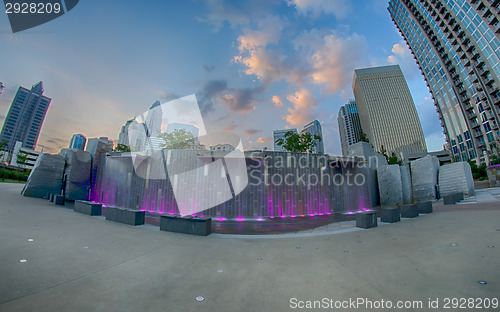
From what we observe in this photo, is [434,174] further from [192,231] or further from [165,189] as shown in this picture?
[165,189]

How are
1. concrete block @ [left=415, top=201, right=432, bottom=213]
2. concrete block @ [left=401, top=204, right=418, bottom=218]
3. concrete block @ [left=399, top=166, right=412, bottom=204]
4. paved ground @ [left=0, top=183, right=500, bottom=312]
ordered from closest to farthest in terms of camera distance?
1. paved ground @ [left=0, top=183, right=500, bottom=312]
2. concrete block @ [left=401, top=204, right=418, bottom=218]
3. concrete block @ [left=415, top=201, right=432, bottom=213]
4. concrete block @ [left=399, top=166, right=412, bottom=204]

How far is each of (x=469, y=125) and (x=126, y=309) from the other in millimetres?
77527

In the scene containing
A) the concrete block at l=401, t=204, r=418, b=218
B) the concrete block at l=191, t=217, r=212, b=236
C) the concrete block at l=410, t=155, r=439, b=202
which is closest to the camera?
the concrete block at l=191, t=217, r=212, b=236

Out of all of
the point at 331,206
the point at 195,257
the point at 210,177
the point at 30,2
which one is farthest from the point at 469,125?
the point at 30,2

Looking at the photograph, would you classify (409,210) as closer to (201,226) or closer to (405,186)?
(201,226)

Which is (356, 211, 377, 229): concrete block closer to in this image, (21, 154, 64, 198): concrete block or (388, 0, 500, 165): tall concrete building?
(21, 154, 64, 198): concrete block

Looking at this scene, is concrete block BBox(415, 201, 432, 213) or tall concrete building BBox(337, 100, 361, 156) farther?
tall concrete building BBox(337, 100, 361, 156)

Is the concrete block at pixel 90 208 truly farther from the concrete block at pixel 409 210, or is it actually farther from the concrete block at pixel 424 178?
the concrete block at pixel 424 178

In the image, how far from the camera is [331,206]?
43.7ft

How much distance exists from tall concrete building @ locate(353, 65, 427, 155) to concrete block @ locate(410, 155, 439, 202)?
10443cm

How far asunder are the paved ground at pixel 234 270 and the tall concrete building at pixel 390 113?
122 meters

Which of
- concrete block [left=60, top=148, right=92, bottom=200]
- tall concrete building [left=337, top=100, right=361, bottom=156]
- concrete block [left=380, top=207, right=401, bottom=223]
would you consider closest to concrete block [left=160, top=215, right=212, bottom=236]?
concrete block [left=380, top=207, right=401, bottom=223]

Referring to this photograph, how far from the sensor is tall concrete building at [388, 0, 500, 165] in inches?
1575

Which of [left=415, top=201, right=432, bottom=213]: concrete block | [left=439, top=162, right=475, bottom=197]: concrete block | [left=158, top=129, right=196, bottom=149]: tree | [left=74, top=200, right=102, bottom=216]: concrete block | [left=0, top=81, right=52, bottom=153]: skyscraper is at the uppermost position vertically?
[left=0, top=81, right=52, bottom=153]: skyscraper
